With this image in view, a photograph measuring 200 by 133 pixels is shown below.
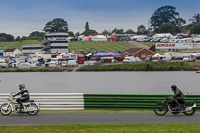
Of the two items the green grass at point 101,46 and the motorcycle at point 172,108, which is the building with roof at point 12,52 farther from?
the motorcycle at point 172,108

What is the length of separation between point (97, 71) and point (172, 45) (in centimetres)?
2112

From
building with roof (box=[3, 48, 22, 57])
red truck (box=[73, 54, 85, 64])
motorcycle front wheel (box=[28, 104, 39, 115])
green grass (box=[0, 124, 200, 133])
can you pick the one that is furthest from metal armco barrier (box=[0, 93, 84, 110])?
building with roof (box=[3, 48, 22, 57])

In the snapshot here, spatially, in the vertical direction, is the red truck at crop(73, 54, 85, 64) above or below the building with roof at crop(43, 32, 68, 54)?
below

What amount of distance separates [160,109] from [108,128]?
503 cm

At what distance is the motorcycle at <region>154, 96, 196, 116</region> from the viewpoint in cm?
1933

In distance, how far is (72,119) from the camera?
18391mm

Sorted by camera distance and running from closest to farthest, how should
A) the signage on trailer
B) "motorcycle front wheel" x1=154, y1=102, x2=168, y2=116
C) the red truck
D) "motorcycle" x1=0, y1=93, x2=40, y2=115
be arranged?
1. "motorcycle front wheel" x1=154, y1=102, x2=168, y2=116
2. "motorcycle" x1=0, y1=93, x2=40, y2=115
3. the signage on trailer
4. the red truck

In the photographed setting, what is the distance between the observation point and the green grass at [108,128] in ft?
47.8

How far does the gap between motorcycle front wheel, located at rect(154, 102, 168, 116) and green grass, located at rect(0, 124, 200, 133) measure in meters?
3.32

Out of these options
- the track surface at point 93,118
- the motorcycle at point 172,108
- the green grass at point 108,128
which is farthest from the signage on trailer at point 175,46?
the green grass at point 108,128

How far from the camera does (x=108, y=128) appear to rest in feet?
49.9

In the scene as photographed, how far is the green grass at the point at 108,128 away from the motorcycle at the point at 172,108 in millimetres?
3284

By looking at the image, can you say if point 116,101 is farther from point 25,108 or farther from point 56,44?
point 56,44

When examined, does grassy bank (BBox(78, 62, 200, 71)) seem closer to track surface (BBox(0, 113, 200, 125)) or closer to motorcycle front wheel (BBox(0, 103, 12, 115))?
track surface (BBox(0, 113, 200, 125))
